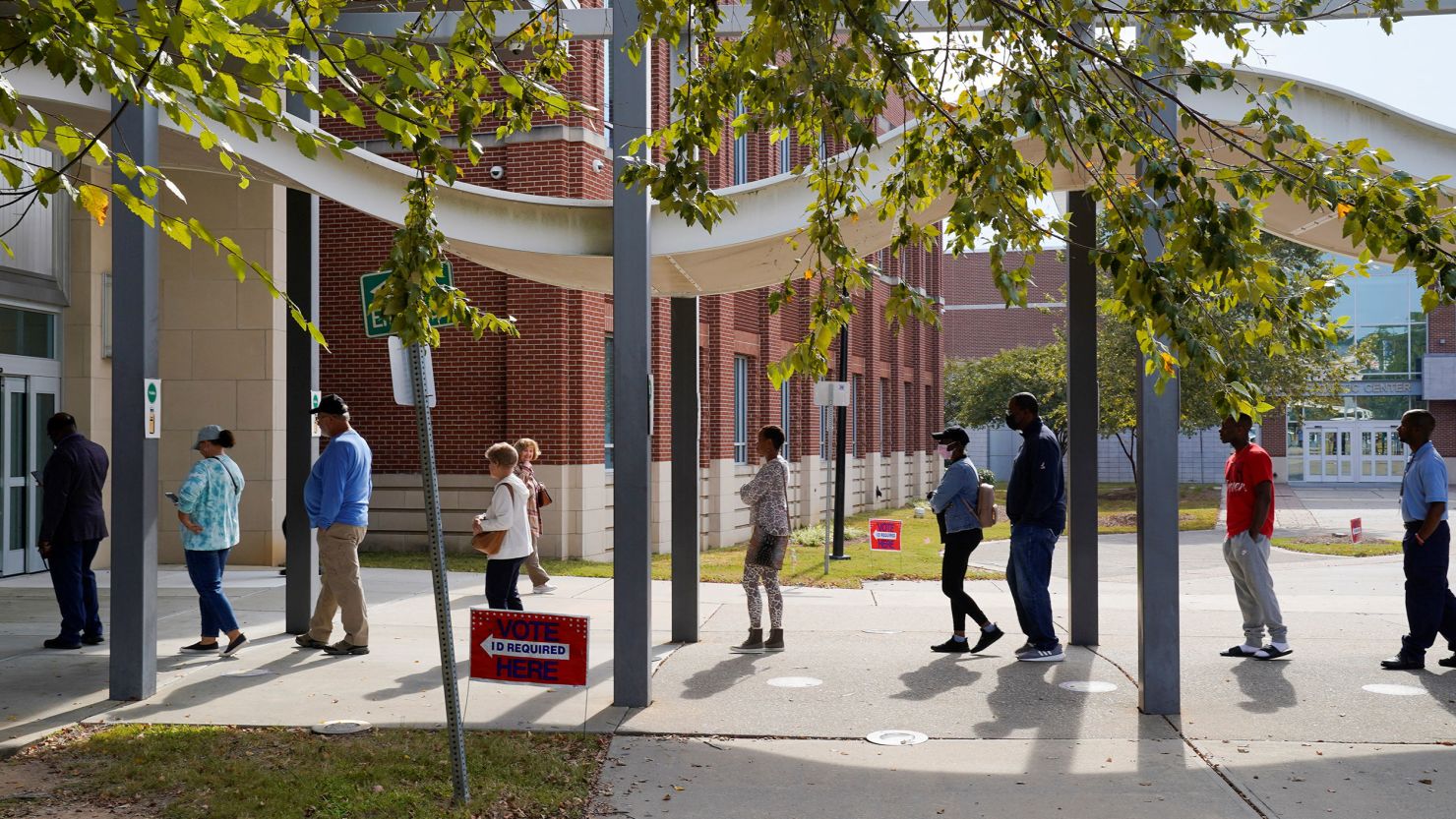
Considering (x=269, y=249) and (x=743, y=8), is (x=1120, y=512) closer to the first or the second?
(x=269, y=249)

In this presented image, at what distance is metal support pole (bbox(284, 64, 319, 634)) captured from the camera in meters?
10.8

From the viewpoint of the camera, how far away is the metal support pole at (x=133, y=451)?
26.4ft

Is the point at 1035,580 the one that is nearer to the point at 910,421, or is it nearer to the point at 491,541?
the point at 491,541

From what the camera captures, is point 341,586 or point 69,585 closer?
point 341,586

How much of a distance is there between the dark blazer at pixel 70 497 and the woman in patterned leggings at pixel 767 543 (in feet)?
16.8

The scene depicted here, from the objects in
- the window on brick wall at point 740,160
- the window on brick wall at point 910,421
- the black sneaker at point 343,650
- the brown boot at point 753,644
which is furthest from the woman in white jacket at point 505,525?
the window on brick wall at point 910,421

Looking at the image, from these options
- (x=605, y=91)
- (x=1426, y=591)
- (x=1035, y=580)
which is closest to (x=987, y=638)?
(x=1035, y=580)

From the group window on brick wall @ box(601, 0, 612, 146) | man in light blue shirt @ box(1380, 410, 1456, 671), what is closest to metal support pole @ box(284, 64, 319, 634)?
man in light blue shirt @ box(1380, 410, 1456, 671)

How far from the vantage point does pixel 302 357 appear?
1090cm

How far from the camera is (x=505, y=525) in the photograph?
9.97 metres

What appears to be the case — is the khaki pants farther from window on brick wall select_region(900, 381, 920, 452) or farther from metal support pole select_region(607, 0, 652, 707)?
window on brick wall select_region(900, 381, 920, 452)

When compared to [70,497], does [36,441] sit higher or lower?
higher

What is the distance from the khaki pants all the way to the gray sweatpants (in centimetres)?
672

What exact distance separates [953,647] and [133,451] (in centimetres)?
621
